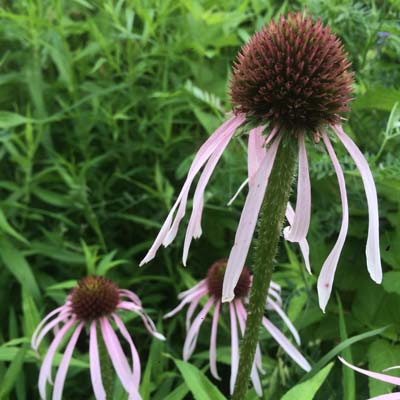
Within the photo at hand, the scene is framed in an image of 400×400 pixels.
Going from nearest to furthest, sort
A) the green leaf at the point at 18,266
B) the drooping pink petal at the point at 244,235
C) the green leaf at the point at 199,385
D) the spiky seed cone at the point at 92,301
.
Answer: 1. the drooping pink petal at the point at 244,235
2. the green leaf at the point at 199,385
3. the spiky seed cone at the point at 92,301
4. the green leaf at the point at 18,266

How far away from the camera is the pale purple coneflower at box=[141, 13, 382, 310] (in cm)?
52

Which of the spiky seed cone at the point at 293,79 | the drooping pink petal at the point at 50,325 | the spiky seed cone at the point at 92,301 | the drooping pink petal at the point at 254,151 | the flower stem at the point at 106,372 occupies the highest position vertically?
the spiky seed cone at the point at 293,79

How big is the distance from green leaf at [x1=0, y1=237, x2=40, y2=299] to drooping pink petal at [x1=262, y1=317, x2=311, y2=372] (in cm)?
48

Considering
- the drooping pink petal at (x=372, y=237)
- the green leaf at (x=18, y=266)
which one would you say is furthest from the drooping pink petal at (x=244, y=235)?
the green leaf at (x=18, y=266)

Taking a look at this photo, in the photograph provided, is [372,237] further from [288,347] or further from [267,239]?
[288,347]

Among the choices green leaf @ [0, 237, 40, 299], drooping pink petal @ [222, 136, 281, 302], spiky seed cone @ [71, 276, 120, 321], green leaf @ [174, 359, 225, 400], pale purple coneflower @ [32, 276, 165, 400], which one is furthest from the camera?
green leaf @ [0, 237, 40, 299]

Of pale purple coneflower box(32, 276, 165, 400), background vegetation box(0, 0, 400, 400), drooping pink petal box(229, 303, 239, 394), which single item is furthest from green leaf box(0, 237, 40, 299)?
drooping pink petal box(229, 303, 239, 394)

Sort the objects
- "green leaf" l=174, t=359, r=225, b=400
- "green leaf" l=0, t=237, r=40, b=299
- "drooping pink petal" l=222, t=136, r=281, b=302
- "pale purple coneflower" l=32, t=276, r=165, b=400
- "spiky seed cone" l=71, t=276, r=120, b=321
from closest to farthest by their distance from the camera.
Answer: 1. "drooping pink petal" l=222, t=136, r=281, b=302
2. "green leaf" l=174, t=359, r=225, b=400
3. "pale purple coneflower" l=32, t=276, r=165, b=400
4. "spiky seed cone" l=71, t=276, r=120, b=321
5. "green leaf" l=0, t=237, r=40, b=299

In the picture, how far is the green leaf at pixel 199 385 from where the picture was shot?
0.65 metres

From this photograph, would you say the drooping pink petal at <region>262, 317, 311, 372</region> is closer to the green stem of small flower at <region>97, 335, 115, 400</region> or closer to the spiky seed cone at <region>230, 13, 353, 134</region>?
the green stem of small flower at <region>97, 335, 115, 400</region>

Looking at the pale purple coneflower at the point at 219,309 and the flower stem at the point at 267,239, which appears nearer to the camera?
the flower stem at the point at 267,239

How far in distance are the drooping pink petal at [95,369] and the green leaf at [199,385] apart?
0.12m

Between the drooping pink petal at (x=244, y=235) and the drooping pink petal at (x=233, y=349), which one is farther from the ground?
the drooping pink petal at (x=244, y=235)

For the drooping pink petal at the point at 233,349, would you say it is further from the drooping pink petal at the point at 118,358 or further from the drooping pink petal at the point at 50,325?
the drooping pink petal at the point at 50,325
